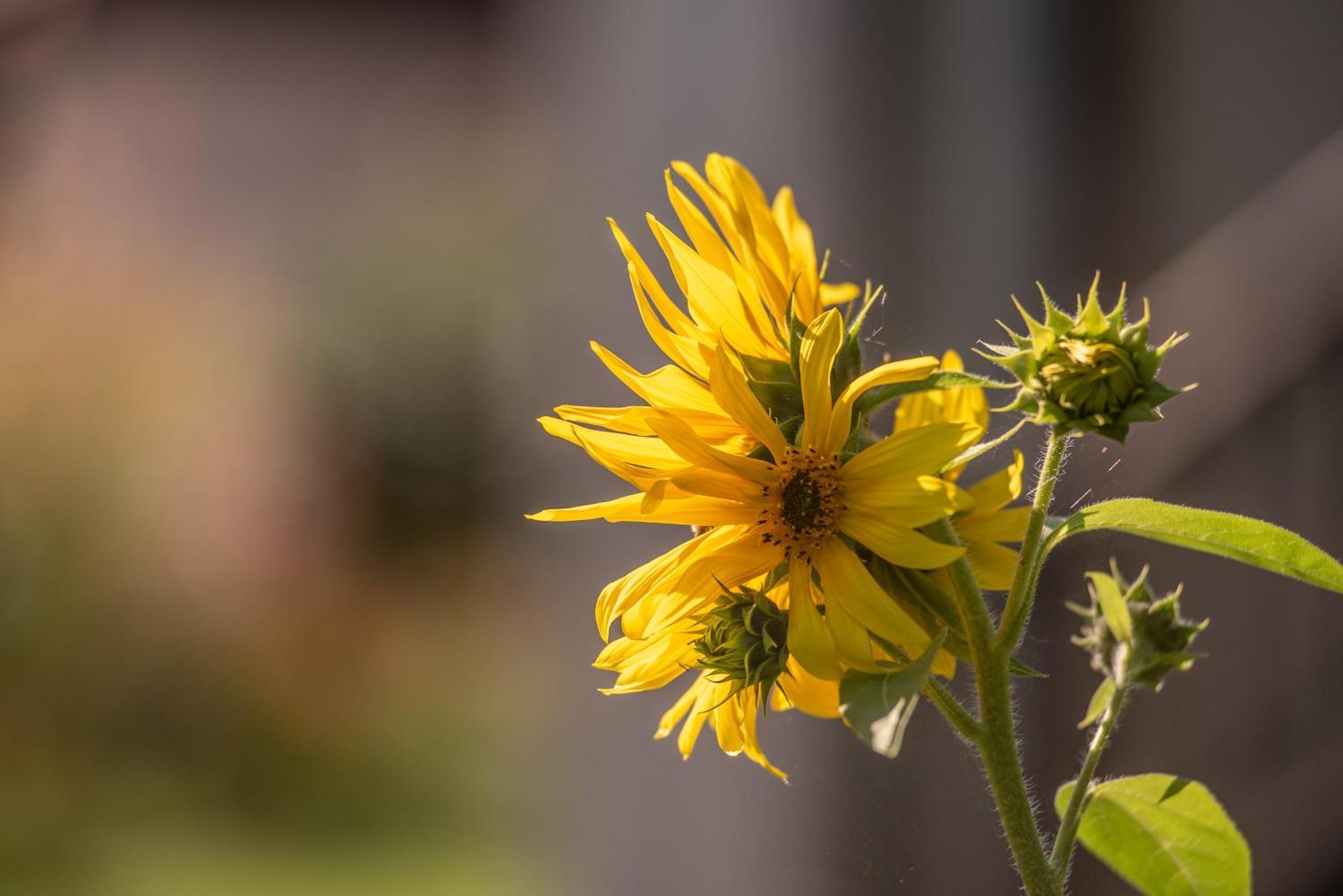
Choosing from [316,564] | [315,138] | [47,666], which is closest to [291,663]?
[316,564]

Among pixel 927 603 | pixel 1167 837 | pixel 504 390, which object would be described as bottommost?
pixel 1167 837

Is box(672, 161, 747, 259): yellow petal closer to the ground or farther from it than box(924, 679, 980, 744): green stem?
farther from it

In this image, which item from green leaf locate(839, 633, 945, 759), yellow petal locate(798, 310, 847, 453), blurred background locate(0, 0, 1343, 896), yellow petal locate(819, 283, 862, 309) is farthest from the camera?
blurred background locate(0, 0, 1343, 896)

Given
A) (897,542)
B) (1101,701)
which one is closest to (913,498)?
(897,542)

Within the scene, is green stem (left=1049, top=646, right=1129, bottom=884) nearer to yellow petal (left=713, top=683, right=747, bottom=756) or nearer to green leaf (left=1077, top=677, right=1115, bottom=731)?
green leaf (left=1077, top=677, right=1115, bottom=731)

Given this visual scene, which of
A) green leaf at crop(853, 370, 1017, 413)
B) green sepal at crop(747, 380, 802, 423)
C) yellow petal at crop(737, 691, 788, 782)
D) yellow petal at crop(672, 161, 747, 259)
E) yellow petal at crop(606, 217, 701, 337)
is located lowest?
yellow petal at crop(737, 691, 788, 782)

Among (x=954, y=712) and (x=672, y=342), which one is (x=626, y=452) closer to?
(x=672, y=342)

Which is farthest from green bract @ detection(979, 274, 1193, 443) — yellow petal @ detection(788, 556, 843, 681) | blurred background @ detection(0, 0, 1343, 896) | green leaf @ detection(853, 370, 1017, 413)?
blurred background @ detection(0, 0, 1343, 896)

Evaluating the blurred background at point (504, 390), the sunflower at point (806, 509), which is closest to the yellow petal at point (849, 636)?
the sunflower at point (806, 509)
